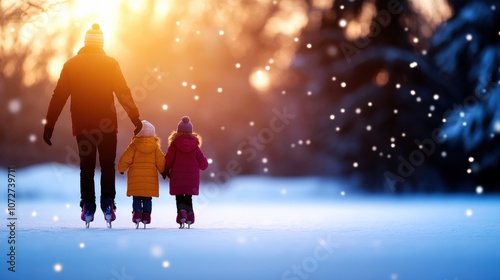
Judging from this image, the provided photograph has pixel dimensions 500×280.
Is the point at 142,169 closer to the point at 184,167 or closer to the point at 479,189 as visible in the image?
the point at 184,167

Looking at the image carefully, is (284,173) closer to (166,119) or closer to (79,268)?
(166,119)

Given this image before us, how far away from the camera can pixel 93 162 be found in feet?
27.6

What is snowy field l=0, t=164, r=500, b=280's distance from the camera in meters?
5.77

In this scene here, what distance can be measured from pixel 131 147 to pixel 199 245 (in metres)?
1.84

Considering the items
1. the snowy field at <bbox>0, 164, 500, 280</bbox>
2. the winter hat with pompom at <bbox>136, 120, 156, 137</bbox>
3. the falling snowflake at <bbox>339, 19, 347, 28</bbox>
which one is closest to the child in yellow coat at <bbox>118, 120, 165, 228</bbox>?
the winter hat with pompom at <bbox>136, 120, 156, 137</bbox>

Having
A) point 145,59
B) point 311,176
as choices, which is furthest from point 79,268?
point 311,176

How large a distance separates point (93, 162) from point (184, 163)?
0.99 meters

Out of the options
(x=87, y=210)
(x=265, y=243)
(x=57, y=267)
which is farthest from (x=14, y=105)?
(x=57, y=267)

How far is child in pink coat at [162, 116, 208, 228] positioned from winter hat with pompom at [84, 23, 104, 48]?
1.25 metres

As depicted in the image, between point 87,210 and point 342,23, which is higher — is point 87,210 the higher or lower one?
the lower one

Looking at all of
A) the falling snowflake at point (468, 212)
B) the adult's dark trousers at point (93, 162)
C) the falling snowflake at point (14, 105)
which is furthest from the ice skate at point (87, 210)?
the falling snowflake at point (14, 105)

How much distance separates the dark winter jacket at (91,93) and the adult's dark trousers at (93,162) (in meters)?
0.08

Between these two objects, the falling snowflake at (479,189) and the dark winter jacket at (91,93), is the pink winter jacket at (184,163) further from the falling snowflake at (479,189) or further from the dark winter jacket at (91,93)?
the falling snowflake at (479,189)

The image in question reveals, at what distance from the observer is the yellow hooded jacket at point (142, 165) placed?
334 inches
